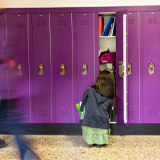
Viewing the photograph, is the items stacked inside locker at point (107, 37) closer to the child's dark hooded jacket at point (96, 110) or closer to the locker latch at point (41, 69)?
the child's dark hooded jacket at point (96, 110)

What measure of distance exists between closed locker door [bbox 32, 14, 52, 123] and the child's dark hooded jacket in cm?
76

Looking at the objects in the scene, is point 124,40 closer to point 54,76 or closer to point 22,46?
point 54,76

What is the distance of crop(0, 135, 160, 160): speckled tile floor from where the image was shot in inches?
118

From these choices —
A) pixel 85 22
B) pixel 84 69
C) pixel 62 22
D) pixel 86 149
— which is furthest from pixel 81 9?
pixel 86 149

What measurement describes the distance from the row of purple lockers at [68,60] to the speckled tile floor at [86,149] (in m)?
0.32

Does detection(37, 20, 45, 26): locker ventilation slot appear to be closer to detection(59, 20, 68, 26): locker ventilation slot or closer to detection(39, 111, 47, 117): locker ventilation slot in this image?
detection(59, 20, 68, 26): locker ventilation slot

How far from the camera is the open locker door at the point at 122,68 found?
3570 mm

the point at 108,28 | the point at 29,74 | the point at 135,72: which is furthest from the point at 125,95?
the point at 29,74

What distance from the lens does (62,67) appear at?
388 cm

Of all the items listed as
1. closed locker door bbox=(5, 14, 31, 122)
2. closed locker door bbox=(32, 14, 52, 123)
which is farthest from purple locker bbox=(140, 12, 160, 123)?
closed locker door bbox=(5, 14, 31, 122)

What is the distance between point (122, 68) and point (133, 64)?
0.32 m

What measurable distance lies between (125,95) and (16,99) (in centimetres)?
169

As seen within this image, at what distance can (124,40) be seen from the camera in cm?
357

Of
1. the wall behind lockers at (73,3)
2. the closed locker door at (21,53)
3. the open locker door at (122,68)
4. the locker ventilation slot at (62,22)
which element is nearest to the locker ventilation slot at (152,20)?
the wall behind lockers at (73,3)
